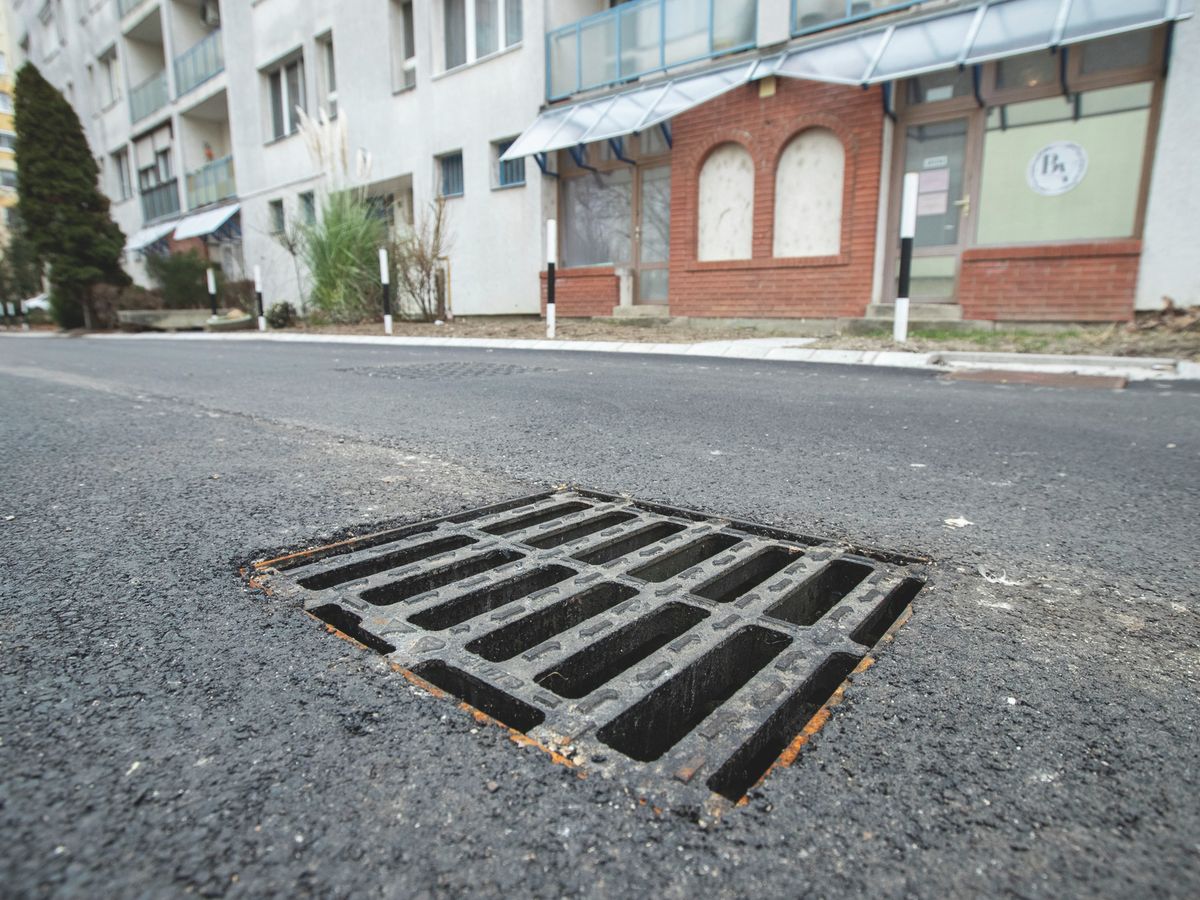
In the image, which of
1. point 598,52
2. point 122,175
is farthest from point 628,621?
point 122,175

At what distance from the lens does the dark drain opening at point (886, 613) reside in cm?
134

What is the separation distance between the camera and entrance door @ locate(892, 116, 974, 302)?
900 centimetres

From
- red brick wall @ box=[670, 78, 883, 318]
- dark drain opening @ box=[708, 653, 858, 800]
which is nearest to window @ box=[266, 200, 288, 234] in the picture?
red brick wall @ box=[670, 78, 883, 318]

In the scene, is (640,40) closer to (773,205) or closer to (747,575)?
(773,205)

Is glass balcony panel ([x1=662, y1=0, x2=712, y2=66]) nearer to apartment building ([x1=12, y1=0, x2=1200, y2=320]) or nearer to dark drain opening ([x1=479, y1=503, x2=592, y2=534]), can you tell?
apartment building ([x1=12, y1=0, x2=1200, y2=320])

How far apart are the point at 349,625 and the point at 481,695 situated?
394 millimetres

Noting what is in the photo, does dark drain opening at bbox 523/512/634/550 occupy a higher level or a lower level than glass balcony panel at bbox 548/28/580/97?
lower

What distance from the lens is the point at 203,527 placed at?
76.7 inches

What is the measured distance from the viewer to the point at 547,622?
140 cm

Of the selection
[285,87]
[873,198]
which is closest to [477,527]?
[873,198]

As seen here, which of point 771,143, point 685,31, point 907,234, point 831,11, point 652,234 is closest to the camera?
point 907,234

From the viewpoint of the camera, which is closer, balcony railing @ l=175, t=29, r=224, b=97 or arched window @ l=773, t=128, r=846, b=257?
arched window @ l=773, t=128, r=846, b=257

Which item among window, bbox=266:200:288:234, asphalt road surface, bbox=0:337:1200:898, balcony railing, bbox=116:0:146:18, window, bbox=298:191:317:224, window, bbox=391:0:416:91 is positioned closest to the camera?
asphalt road surface, bbox=0:337:1200:898

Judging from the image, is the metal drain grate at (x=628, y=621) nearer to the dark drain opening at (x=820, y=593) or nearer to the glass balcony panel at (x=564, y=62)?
the dark drain opening at (x=820, y=593)
